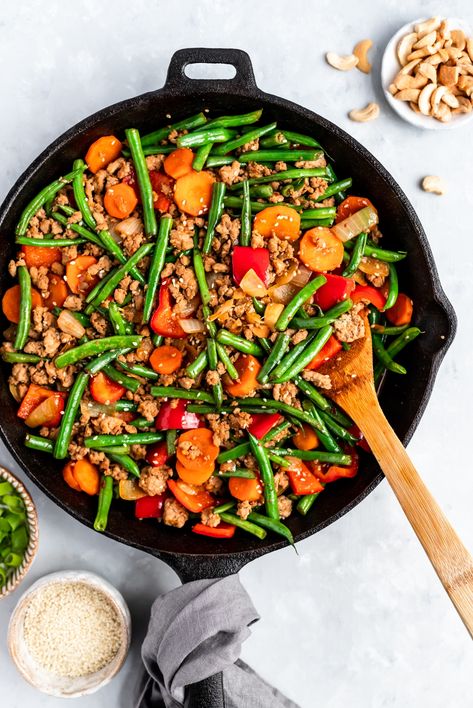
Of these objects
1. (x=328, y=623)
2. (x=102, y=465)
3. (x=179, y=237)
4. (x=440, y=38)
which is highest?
(x=440, y=38)

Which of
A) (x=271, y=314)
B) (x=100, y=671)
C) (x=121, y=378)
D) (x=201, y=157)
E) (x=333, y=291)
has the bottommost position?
(x=100, y=671)

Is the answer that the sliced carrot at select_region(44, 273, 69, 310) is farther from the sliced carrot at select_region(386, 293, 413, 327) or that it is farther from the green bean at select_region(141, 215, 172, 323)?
the sliced carrot at select_region(386, 293, 413, 327)

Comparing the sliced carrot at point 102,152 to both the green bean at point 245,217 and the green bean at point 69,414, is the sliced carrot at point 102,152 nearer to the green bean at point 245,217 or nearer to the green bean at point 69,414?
the green bean at point 245,217

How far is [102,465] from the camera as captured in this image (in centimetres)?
371

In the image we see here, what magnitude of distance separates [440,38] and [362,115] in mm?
586

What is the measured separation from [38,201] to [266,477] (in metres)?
1.74

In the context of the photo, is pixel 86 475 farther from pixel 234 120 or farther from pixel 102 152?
pixel 234 120

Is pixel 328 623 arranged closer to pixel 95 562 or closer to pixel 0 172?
pixel 95 562

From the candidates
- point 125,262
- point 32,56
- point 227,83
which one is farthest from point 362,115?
point 32,56

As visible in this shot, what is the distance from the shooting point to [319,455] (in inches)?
147

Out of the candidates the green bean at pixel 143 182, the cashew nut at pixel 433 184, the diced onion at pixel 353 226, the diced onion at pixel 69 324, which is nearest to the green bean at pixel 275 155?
the diced onion at pixel 353 226

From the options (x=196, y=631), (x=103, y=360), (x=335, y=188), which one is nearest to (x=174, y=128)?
(x=335, y=188)

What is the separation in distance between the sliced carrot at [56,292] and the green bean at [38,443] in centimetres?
64

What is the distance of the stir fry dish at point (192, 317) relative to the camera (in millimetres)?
3584
